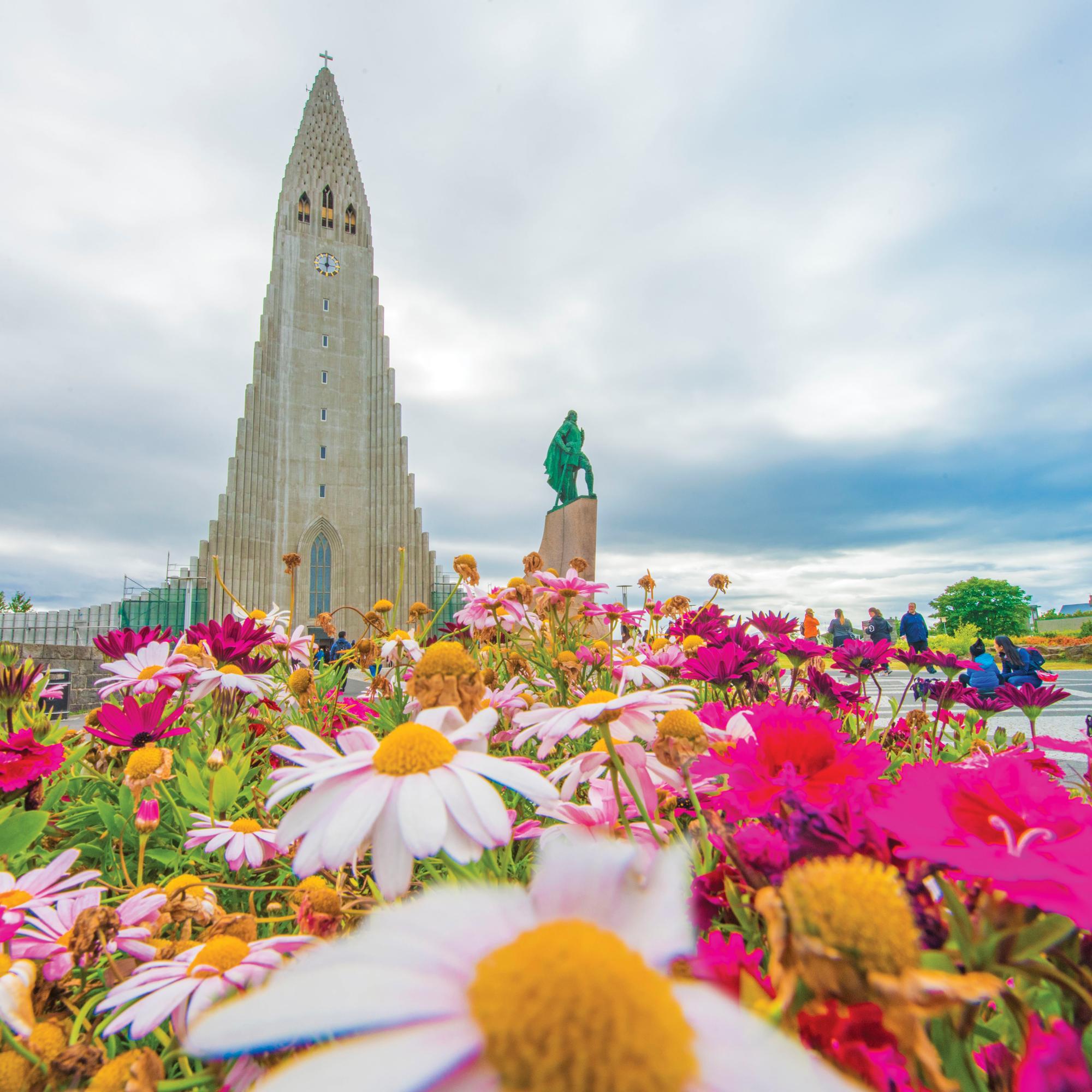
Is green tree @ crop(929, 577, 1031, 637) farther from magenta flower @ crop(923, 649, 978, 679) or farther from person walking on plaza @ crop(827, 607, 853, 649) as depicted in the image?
magenta flower @ crop(923, 649, 978, 679)

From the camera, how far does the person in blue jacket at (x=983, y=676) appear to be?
71.3 inches

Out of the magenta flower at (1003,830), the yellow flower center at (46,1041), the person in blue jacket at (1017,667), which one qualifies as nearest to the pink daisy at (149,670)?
the yellow flower center at (46,1041)

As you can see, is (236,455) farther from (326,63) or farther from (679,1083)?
(679,1083)

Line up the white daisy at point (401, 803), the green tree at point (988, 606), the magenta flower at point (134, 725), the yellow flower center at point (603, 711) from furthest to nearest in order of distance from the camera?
the green tree at point (988, 606), the magenta flower at point (134, 725), the yellow flower center at point (603, 711), the white daisy at point (401, 803)

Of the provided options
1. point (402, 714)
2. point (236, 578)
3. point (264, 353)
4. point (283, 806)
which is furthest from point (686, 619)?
point (264, 353)

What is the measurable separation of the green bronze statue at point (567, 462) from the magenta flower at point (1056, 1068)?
10.9m

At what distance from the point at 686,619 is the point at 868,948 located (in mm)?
1641

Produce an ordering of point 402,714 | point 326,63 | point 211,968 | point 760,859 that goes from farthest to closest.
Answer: point 326,63
point 402,714
point 211,968
point 760,859

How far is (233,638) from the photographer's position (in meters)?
1.36

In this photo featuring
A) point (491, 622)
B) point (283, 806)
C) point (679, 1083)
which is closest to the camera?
point (679, 1083)

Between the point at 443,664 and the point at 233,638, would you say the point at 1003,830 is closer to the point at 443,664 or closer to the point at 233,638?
the point at 443,664

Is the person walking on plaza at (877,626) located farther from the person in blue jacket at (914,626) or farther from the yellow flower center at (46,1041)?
the yellow flower center at (46,1041)

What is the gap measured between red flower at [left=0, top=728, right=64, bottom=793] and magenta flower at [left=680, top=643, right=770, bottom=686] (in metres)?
1.15

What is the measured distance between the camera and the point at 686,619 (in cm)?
184
